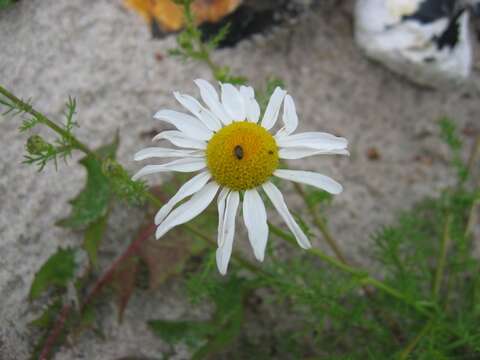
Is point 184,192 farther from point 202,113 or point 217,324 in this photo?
point 217,324

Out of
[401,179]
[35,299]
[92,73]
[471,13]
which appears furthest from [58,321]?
[471,13]

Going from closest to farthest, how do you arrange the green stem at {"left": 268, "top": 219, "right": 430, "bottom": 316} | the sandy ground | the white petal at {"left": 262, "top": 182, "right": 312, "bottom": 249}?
the white petal at {"left": 262, "top": 182, "right": 312, "bottom": 249} → the green stem at {"left": 268, "top": 219, "right": 430, "bottom": 316} → the sandy ground

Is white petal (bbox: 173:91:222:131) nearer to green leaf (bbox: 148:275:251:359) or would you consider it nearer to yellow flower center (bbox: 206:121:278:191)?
yellow flower center (bbox: 206:121:278:191)

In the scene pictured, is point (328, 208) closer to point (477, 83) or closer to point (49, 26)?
point (477, 83)

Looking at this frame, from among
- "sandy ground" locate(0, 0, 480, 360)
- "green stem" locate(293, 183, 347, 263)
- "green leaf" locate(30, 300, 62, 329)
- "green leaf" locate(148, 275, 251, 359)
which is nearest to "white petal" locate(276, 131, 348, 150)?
"green stem" locate(293, 183, 347, 263)

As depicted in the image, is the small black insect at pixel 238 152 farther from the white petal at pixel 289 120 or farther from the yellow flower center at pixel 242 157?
the white petal at pixel 289 120

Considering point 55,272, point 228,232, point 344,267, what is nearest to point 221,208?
point 228,232
